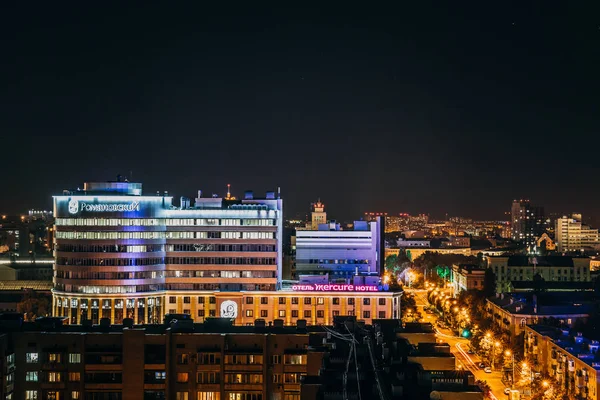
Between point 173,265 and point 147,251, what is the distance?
12.5ft

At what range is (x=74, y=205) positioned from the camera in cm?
10412

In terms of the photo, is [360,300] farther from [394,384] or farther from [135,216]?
[394,384]

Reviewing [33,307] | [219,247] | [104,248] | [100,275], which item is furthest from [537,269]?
[33,307]

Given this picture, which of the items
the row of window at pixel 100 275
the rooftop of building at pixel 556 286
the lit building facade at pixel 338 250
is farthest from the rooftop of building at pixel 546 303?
the row of window at pixel 100 275

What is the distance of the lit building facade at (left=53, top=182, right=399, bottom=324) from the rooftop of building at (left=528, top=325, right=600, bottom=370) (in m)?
19.1

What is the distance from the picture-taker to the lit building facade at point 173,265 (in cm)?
10256

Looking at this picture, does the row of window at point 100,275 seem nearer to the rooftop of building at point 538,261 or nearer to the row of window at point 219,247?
the row of window at point 219,247

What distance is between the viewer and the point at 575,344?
81875 mm

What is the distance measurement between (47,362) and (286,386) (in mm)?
15803

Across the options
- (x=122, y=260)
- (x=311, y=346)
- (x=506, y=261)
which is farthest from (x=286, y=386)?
(x=506, y=261)

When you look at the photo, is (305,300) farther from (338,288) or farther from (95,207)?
(95,207)

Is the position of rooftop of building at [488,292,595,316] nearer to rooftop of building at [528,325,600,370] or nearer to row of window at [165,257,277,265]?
rooftop of building at [528,325,600,370]

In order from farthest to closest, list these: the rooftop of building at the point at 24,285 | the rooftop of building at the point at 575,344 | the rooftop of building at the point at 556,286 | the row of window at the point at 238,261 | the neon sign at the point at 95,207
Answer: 1. the rooftop of building at the point at 556,286
2. the rooftop of building at the point at 24,285
3. the row of window at the point at 238,261
4. the neon sign at the point at 95,207
5. the rooftop of building at the point at 575,344

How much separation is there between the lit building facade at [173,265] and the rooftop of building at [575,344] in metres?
19.1
